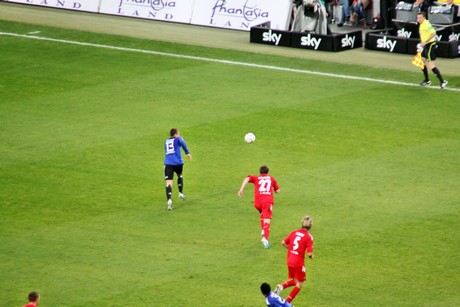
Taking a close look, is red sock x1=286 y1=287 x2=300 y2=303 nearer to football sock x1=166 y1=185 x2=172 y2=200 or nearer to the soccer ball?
football sock x1=166 y1=185 x2=172 y2=200

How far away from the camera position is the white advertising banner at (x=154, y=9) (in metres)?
43.3

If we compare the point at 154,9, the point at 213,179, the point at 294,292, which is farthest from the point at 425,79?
the point at 294,292

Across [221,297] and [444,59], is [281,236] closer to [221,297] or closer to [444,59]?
[221,297]

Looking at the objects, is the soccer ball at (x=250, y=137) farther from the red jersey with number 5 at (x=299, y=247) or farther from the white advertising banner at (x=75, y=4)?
the white advertising banner at (x=75, y=4)

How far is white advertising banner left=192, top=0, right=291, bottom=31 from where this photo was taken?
40.8 m

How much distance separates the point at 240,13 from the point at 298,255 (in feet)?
77.5

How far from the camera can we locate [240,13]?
42031 mm

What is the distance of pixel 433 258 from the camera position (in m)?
21.9

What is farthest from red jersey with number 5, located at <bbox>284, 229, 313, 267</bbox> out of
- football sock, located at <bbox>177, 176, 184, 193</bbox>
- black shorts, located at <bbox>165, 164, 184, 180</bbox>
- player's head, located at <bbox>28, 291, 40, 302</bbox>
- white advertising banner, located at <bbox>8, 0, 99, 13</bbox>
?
white advertising banner, located at <bbox>8, 0, 99, 13</bbox>

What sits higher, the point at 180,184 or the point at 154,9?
the point at 154,9

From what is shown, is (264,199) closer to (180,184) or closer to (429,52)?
(180,184)

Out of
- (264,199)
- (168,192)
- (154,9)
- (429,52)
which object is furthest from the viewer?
(154,9)

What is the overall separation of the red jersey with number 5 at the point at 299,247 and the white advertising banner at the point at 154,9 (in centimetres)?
2466

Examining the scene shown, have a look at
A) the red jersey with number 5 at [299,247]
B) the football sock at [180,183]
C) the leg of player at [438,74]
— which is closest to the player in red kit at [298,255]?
the red jersey with number 5 at [299,247]
